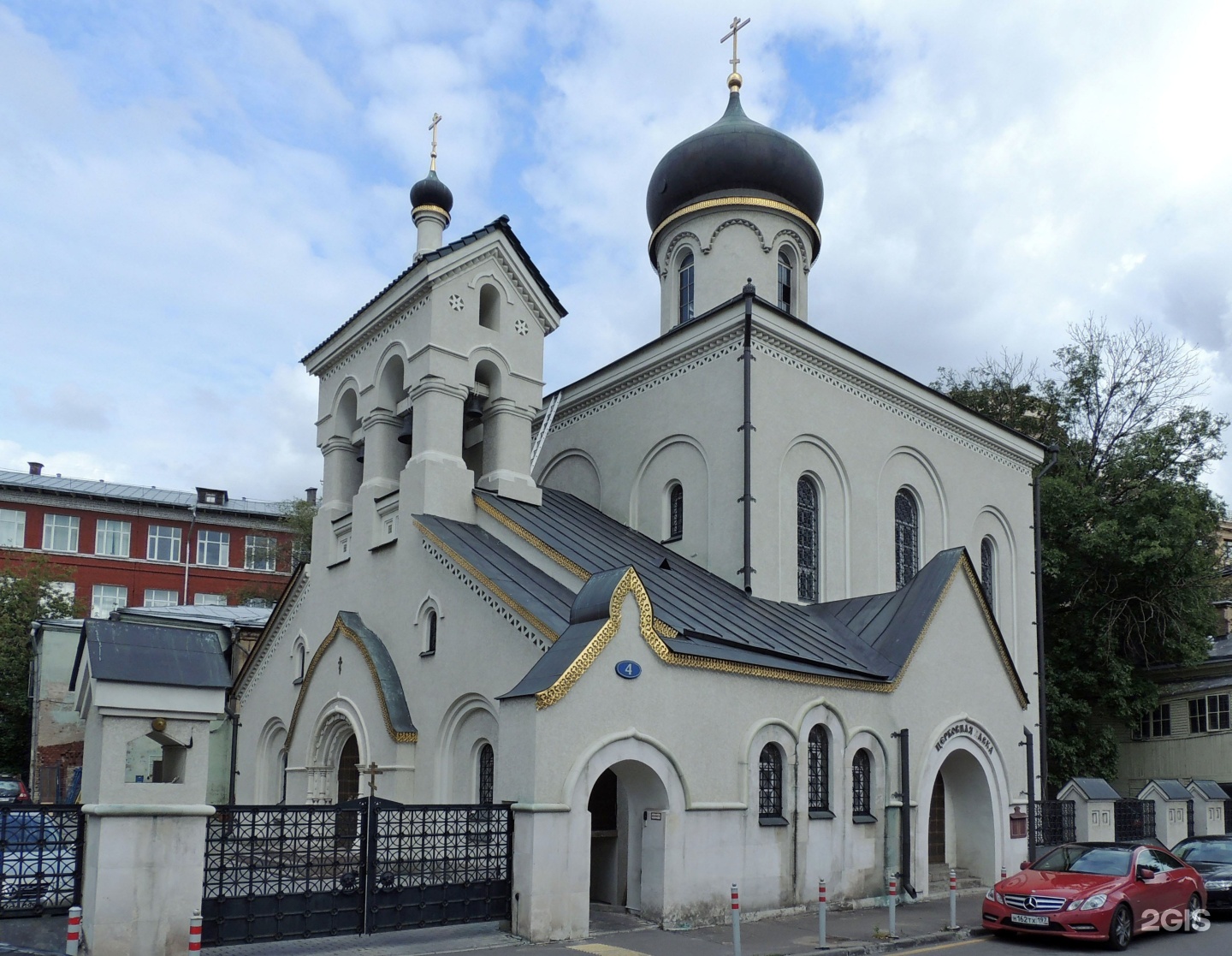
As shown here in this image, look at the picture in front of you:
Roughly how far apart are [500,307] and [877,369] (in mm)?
7143

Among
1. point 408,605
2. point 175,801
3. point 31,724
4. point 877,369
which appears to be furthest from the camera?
point 31,724

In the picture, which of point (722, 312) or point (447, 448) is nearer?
point (447, 448)

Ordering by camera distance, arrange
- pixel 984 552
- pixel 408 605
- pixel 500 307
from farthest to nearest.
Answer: pixel 984 552, pixel 500 307, pixel 408 605

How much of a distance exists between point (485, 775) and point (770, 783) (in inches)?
144

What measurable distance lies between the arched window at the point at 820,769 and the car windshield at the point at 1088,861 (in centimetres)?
263

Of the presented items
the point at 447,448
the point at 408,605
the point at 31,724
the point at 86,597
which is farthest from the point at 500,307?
the point at 86,597

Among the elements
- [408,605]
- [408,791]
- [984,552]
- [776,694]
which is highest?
[984,552]

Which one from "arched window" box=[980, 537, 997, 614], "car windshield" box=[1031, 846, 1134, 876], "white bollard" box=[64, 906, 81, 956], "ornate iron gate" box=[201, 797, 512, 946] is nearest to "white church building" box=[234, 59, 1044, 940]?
"arched window" box=[980, 537, 997, 614]

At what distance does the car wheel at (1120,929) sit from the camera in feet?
38.8

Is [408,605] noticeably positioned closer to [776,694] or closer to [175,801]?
[776,694]

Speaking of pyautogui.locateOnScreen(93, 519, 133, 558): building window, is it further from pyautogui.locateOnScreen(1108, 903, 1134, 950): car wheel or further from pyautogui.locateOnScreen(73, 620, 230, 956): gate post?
pyautogui.locateOnScreen(1108, 903, 1134, 950): car wheel

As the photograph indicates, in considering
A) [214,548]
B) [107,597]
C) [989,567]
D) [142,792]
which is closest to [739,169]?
[989,567]

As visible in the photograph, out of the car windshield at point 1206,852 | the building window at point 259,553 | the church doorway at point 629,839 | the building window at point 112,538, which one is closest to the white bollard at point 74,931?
the church doorway at point 629,839

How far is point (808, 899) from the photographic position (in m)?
14.0
